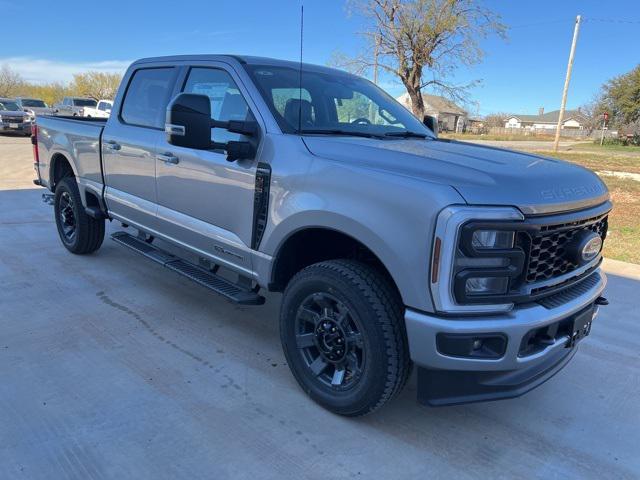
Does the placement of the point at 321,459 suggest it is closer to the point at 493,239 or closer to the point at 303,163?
the point at 493,239

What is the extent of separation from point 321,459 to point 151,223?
102 inches

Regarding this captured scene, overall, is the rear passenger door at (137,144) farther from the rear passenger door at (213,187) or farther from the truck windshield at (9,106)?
the truck windshield at (9,106)

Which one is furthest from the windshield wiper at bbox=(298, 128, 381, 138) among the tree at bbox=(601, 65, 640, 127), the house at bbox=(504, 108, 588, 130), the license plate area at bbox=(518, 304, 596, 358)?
the house at bbox=(504, 108, 588, 130)

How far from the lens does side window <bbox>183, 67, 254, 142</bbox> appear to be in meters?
3.50

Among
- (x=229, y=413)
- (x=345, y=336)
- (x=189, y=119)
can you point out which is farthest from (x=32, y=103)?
(x=345, y=336)

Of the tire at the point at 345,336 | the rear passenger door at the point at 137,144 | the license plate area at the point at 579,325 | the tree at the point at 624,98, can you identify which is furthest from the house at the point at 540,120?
the tire at the point at 345,336

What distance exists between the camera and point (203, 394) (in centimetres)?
309

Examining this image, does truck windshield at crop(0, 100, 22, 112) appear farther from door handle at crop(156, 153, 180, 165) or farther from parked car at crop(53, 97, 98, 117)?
door handle at crop(156, 153, 180, 165)

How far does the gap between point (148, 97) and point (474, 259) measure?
336 centimetres

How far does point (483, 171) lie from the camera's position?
8.22 ft

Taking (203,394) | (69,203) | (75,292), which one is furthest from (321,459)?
(69,203)

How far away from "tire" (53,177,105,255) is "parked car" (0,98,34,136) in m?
20.3

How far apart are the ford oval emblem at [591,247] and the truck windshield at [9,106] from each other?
85.8 feet

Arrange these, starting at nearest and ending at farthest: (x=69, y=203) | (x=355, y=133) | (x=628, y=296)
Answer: (x=355, y=133), (x=628, y=296), (x=69, y=203)
